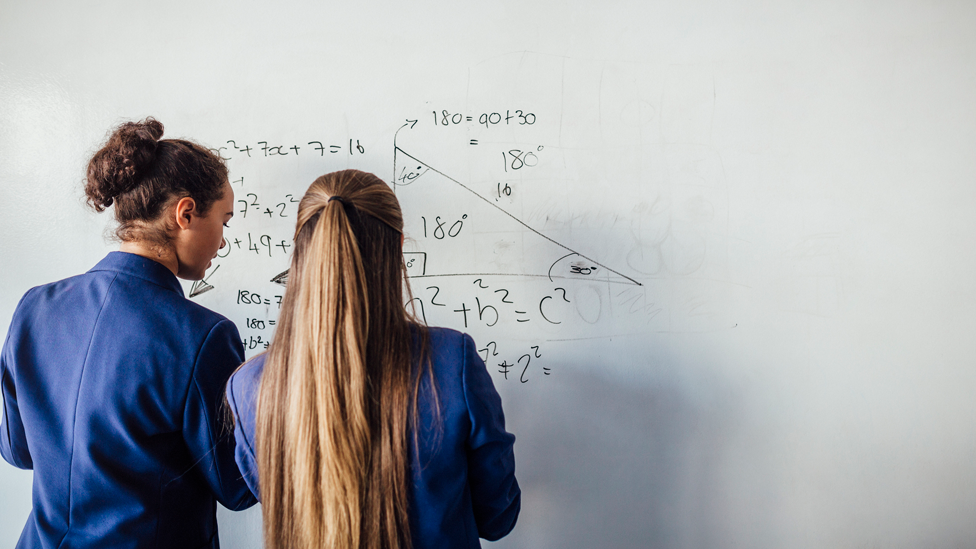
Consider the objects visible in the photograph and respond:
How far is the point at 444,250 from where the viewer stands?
1040 millimetres

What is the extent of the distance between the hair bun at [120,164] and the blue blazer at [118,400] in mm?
106

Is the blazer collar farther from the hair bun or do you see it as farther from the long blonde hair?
the long blonde hair

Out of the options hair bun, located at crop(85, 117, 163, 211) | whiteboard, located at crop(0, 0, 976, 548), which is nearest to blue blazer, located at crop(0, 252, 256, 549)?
hair bun, located at crop(85, 117, 163, 211)

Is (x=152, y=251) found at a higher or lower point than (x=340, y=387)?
higher

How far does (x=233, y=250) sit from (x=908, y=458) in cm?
163

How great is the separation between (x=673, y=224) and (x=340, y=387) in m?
0.79

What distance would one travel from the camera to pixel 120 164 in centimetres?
72

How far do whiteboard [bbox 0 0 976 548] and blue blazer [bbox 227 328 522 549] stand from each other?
1.24 feet

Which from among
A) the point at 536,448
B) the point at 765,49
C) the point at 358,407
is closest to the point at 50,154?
the point at 358,407

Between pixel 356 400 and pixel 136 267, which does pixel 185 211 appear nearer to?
pixel 136 267

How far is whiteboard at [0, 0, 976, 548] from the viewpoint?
102 cm

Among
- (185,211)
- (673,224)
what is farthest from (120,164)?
(673,224)

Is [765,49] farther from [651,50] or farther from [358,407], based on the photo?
[358,407]

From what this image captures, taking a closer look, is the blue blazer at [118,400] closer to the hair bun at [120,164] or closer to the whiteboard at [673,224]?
the hair bun at [120,164]
